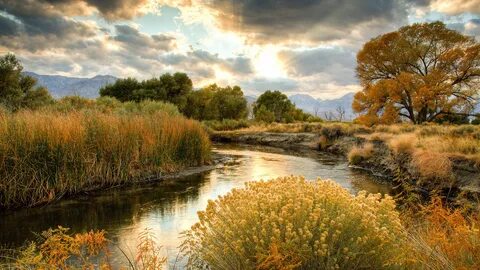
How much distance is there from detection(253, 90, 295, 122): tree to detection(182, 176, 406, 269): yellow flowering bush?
2708 inches

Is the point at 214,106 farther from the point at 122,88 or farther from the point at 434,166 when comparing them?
the point at 434,166

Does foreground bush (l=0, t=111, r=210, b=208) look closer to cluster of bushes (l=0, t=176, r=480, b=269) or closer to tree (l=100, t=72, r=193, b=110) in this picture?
cluster of bushes (l=0, t=176, r=480, b=269)

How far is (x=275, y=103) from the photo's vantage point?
246 feet

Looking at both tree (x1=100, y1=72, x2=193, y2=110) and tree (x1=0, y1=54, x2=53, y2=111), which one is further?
tree (x1=100, y1=72, x2=193, y2=110)

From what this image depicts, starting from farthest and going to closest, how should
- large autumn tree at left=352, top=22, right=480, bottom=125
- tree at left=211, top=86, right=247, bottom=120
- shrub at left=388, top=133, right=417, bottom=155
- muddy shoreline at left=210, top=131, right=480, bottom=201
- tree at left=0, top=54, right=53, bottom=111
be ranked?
tree at left=211, top=86, right=247, bottom=120
large autumn tree at left=352, top=22, right=480, bottom=125
tree at left=0, top=54, right=53, bottom=111
shrub at left=388, top=133, right=417, bottom=155
muddy shoreline at left=210, top=131, right=480, bottom=201

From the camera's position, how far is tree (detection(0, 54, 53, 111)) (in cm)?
2305

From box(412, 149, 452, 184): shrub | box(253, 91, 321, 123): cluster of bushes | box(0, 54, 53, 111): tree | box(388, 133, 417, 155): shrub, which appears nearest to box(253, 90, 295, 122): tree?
box(253, 91, 321, 123): cluster of bushes

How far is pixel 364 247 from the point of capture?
3928mm

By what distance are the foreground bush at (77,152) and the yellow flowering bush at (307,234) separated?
693 cm

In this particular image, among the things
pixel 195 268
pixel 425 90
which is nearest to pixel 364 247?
pixel 195 268

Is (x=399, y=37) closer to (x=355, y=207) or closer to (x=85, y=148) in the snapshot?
(x=85, y=148)

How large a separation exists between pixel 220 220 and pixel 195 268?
47.2 inches

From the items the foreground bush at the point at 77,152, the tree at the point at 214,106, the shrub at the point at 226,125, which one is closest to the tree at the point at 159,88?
the tree at the point at 214,106

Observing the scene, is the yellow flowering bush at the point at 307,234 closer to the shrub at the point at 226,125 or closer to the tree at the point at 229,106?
the shrub at the point at 226,125
